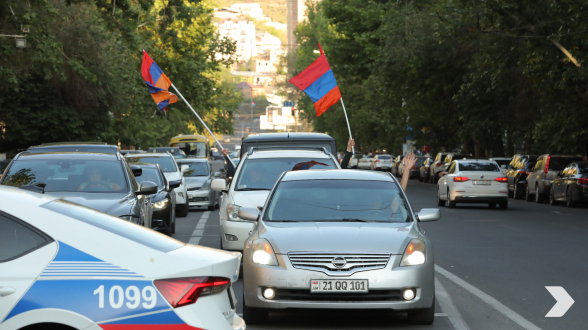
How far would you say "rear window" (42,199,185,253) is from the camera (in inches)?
183

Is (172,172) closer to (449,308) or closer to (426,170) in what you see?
(449,308)

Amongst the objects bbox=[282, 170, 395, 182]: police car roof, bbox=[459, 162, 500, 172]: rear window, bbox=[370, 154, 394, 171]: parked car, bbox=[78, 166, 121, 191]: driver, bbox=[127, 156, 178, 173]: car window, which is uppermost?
bbox=[282, 170, 395, 182]: police car roof

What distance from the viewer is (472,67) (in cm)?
3900

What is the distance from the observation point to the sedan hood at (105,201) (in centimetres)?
979

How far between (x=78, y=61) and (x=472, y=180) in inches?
603

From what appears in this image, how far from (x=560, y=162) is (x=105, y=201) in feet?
79.2

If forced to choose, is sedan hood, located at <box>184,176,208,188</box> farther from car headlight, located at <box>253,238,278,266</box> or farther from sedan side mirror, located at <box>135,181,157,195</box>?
car headlight, located at <box>253,238,278,266</box>

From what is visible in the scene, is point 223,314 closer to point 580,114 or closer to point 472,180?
point 472,180

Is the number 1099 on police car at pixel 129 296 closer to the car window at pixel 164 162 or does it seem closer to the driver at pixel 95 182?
the driver at pixel 95 182

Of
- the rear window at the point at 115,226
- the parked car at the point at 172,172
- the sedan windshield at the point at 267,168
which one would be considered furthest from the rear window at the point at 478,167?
the rear window at the point at 115,226

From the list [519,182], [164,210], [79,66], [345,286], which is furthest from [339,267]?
[519,182]

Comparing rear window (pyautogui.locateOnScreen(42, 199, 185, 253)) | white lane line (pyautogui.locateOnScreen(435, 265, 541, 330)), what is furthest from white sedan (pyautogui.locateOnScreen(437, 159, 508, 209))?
rear window (pyautogui.locateOnScreen(42, 199, 185, 253))

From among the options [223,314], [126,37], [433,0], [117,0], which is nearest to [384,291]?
[223,314]

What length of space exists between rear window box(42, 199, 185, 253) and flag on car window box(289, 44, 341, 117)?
18.0 m
